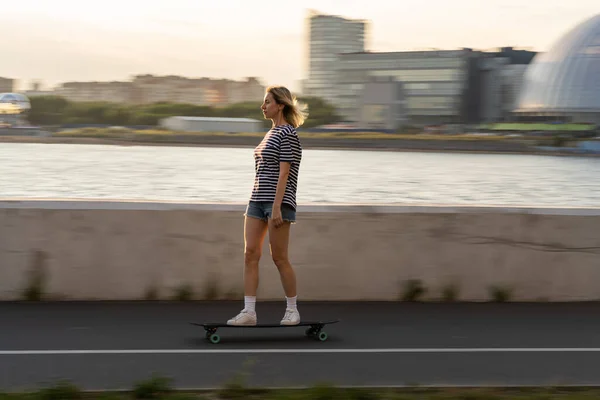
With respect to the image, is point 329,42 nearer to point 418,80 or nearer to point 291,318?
point 418,80

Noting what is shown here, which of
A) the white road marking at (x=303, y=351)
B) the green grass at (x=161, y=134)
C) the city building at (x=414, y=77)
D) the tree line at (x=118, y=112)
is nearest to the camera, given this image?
the white road marking at (x=303, y=351)

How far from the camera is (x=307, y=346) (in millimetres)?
6496

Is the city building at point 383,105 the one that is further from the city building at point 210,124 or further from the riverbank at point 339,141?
the city building at point 210,124

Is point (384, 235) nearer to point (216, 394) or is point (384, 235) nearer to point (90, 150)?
point (216, 394)

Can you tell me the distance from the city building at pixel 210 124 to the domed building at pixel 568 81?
63070 mm

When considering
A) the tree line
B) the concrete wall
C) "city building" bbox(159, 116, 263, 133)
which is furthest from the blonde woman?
"city building" bbox(159, 116, 263, 133)

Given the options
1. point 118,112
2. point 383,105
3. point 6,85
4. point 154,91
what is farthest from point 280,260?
point 383,105

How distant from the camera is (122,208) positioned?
8266 mm

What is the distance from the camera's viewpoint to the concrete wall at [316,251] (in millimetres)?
8156

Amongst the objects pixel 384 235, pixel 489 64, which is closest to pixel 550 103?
pixel 489 64

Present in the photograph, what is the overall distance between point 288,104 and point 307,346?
1735 mm

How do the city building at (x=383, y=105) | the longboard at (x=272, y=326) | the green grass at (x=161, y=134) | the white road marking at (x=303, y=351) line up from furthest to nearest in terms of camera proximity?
the city building at (x=383, y=105) → the green grass at (x=161, y=134) → the longboard at (x=272, y=326) → the white road marking at (x=303, y=351)

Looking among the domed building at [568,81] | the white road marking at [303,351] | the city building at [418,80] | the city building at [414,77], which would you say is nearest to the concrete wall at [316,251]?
the white road marking at [303,351]

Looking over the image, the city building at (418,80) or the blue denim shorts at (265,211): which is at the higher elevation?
the blue denim shorts at (265,211)
